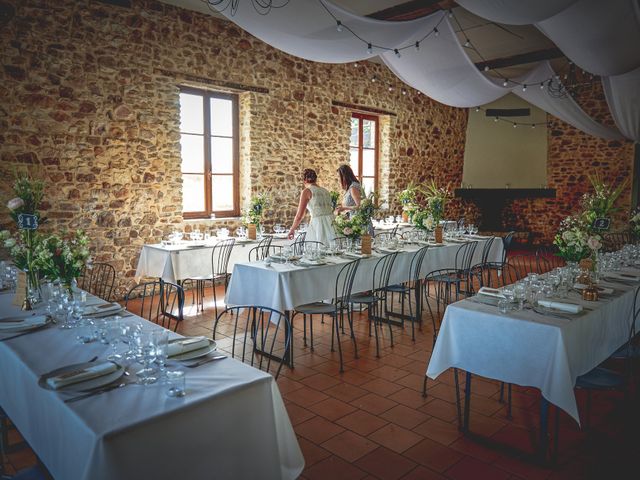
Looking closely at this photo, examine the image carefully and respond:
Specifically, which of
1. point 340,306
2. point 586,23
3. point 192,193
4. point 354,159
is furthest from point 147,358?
point 354,159

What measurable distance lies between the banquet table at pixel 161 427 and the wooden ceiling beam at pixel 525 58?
9754mm

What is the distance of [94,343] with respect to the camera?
8.82 feet

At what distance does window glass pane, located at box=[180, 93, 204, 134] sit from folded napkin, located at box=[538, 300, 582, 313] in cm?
623

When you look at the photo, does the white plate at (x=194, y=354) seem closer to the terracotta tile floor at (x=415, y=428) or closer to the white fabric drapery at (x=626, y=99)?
the terracotta tile floor at (x=415, y=428)

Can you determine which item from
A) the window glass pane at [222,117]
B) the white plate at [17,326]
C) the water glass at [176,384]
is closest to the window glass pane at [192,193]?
the window glass pane at [222,117]

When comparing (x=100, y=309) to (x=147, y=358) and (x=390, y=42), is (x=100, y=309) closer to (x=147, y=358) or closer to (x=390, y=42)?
(x=147, y=358)

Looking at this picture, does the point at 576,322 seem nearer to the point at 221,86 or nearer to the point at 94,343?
the point at 94,343

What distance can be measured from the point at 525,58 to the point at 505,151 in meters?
3.96

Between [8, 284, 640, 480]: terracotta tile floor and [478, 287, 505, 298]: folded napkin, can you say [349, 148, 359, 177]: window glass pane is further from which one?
[478, 287, 505, 298]: folded napkin

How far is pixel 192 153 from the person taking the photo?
8094 millimetres

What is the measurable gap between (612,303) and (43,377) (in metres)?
3.64

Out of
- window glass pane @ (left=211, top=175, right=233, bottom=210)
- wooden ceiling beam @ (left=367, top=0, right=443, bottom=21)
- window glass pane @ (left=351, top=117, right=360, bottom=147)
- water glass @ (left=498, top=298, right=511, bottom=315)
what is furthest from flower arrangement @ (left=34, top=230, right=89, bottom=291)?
window glass pane @ (left=351, top=117, right=360, bottom=147)

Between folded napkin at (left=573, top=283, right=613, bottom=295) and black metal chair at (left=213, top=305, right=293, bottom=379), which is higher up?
folded napkin at (left=573, top=283, right=613, bottom=295)

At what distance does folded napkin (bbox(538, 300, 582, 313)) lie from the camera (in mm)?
3295
